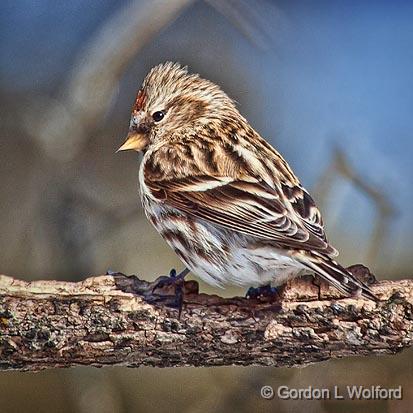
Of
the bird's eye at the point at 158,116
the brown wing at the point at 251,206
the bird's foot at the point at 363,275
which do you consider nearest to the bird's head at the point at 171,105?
the bird's eye at the point at 158,116

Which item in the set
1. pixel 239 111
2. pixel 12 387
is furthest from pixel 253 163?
pixel 12 387

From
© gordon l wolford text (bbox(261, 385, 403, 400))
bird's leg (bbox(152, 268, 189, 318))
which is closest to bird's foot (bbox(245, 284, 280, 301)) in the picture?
bird's leg (bbox(152, 268, 189, 318))

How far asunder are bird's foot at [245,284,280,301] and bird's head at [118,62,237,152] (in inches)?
11.4

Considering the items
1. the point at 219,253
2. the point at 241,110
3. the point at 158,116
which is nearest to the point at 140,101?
the point at 158,116

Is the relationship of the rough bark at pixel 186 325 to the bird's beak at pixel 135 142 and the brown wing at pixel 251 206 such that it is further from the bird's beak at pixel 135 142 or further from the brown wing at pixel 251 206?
the bird's beak at pixel 135 142

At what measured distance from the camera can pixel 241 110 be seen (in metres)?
1.25

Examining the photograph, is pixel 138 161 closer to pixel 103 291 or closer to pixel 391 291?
pixel 103 291

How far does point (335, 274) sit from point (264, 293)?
0.58 ft

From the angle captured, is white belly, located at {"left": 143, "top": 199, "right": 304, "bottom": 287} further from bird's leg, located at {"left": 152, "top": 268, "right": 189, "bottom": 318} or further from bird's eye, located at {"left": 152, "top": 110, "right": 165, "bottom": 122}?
bird's eye, located at {"left": 152, "top": 110, "right": 165, "bottom": 122}

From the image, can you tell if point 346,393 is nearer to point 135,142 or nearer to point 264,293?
point 264,293

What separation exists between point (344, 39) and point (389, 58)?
86 mm

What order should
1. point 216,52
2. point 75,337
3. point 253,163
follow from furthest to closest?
point 216,52 < point 253,163 < point 75,337

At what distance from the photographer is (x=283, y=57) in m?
1.25

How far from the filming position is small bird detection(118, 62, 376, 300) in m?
1.00
